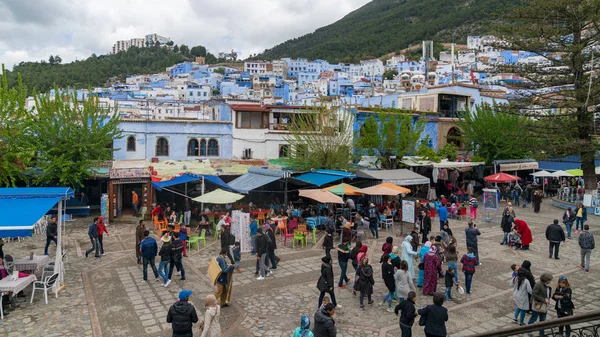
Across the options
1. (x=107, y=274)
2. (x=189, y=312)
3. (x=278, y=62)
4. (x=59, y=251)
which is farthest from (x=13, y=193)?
(x=278, y=62)

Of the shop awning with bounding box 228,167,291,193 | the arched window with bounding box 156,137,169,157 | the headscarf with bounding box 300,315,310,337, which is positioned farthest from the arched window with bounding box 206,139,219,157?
the headscarf with bounding box 300,315,310,337

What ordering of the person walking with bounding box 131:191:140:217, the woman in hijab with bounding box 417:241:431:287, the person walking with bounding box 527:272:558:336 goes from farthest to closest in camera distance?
the person walking with bounding box 131:191:140:217 → the woman in hijab with bounding box 417:241:431:287 → the person walking with bounding box 527:272:558:336

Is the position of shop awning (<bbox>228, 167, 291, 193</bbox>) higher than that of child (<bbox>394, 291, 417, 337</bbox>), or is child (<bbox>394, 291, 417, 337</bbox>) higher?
shop awning (<bbox>228, 167, 291, 193</bbox>)

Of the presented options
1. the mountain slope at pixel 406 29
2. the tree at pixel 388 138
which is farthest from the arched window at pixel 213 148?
the mountain slope at pixel 406 29

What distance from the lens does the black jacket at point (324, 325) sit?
21.7ft

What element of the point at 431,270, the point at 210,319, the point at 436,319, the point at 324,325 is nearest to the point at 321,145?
the point at 431,270

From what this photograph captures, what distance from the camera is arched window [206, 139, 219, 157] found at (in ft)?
89.0

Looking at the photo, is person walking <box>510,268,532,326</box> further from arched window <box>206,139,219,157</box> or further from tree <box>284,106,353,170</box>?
arched window <box>206,139,219,157</box>

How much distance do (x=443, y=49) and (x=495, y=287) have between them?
14589 cm

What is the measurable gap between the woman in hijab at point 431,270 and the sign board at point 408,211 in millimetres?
6793

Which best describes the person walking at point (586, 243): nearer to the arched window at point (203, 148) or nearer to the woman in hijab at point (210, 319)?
the woman in hijab at point (210, 319)

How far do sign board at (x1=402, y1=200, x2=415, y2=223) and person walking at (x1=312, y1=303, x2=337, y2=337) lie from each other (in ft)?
36.6

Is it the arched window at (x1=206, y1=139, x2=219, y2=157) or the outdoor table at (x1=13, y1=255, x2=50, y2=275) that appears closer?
the outdoor table at (x1=13, y1=255, x2=50, y2=275)

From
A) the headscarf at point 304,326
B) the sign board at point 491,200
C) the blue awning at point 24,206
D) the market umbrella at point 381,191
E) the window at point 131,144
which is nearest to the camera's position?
the headscarf at point 304,326
